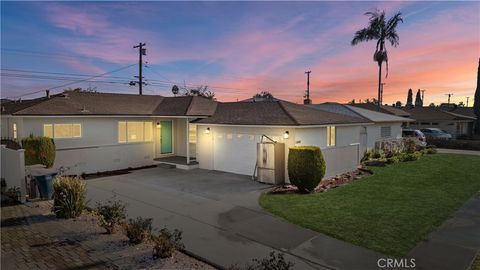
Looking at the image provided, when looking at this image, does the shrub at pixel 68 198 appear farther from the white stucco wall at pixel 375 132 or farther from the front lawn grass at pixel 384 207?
the white stucco wall at pixel 375 132

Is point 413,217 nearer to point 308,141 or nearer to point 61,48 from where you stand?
point 308,141

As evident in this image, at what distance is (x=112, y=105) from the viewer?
54.0ft

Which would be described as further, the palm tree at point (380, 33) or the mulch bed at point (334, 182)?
the palm tree at point (380, 33)

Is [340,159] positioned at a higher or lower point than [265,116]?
lower

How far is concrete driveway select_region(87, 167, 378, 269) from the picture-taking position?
5895 millimetres

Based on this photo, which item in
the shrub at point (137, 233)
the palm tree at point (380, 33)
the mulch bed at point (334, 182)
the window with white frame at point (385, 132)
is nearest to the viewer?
the shrub at point (137, 233)

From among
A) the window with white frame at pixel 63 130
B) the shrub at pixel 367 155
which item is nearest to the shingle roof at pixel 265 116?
the shrub at pixel 367 155

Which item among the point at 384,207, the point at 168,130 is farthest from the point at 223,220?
the point at 168,130

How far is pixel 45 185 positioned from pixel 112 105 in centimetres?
726

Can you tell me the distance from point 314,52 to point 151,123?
1195 cm

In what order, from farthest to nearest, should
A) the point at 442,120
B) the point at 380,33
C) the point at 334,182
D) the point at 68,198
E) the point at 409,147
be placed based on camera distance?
1. the point at 442,120
2. the point at 380,33
3. the point at 409,147
4. the point at 334,182
5. the point at 68,198

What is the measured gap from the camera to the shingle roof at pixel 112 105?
45.4 feet

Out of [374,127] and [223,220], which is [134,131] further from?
[374,127]

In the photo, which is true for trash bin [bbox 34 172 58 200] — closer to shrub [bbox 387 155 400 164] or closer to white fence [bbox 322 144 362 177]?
white fence [bbox 322 144 362 177]
